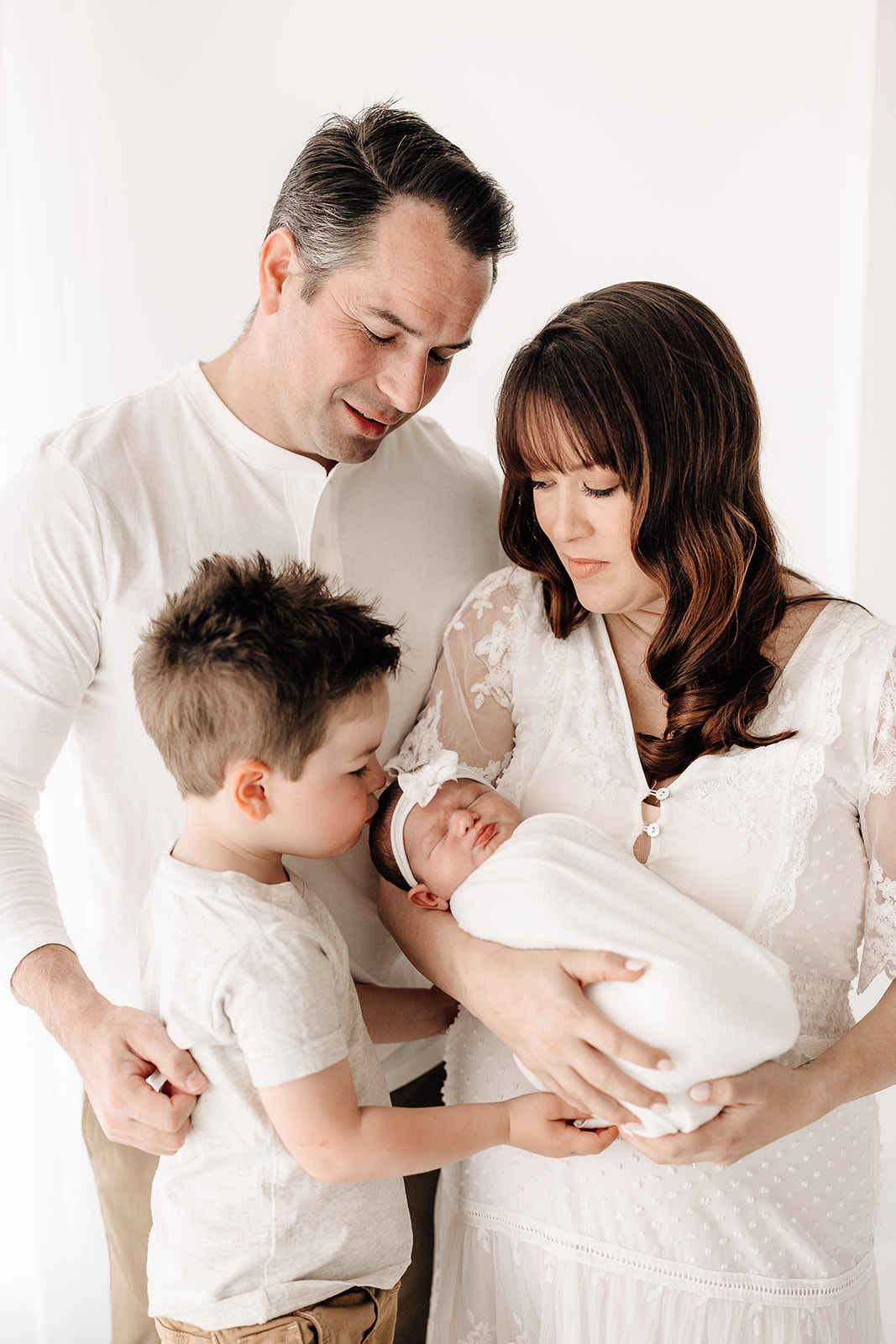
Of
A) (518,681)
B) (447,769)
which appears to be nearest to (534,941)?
(447,769)

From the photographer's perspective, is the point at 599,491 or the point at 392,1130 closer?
the point at 392,1130

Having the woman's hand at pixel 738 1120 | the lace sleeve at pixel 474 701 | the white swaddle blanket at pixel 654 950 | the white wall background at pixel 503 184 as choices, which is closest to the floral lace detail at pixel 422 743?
the lace sleeve at pixel 474 701

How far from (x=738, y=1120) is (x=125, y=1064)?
2.46 ft

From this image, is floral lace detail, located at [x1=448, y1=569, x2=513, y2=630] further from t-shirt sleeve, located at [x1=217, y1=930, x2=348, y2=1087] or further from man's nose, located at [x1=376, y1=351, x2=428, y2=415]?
t-shirt sleeve, located at [x1=217, y1=930, x2=348, y2=1087]

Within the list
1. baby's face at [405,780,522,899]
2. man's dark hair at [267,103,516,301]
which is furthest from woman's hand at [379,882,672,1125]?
man's dark hair at [267,103,516,301]

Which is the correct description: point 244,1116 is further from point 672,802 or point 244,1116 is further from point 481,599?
point 481,599

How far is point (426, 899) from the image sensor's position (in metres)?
1.51

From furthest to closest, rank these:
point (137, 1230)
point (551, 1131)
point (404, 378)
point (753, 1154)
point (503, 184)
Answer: point (503, 184) < point (137, 1230) < point (404, 378) < point (753, 1154) < point (551, 1131)

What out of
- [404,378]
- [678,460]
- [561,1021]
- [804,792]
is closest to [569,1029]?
[561,1021]

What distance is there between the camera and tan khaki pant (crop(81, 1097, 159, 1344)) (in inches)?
68.1

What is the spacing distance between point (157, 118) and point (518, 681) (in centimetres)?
168

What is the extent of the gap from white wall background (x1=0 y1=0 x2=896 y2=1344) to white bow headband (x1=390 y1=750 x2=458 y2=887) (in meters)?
1.18

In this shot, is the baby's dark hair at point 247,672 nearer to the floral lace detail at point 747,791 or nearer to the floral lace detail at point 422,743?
the floral lace detail at point 422,743

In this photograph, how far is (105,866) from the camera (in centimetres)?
164
